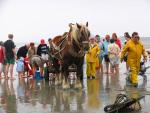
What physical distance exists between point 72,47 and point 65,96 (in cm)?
182

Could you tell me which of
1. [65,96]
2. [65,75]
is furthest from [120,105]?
[65,75]

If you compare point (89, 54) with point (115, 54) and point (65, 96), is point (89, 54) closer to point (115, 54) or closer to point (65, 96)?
point (115, 54)

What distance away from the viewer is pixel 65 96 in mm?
11734

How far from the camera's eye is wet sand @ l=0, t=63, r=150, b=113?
32.2 feet

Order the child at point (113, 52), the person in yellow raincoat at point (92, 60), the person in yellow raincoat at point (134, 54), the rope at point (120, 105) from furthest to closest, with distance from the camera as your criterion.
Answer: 1. the child at point (113, 52)
2. the person in yellow raincoat at point (92, 60)
3. the person in yellow raincoat at point (134, 54)
4. the rope at point (120, 105)

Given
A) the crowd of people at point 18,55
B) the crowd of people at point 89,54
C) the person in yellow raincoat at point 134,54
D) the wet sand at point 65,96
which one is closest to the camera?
the wet sand at point 65,96

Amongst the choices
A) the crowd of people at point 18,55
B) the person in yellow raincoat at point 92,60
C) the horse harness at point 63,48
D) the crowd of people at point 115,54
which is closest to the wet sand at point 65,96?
the crowd of people at point 115,54

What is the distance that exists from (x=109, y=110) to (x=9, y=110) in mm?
2477

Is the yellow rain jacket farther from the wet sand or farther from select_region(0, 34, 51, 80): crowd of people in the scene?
select_region(0, 34, 51, 80): crowd of people

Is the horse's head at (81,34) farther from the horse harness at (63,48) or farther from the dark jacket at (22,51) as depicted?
the dark jacket at (22,51)

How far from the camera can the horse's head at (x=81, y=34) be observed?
12.4 metres

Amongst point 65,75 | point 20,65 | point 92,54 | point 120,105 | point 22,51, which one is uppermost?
point 22,51

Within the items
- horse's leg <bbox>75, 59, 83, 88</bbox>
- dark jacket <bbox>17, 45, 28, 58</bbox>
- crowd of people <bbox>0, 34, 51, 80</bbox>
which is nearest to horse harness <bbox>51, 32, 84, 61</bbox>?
horse's leg <bbox>75, 59, 83, 88</bbox>

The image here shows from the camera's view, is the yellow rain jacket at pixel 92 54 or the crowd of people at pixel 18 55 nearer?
the yellow rain jacket at pixel 92 54
